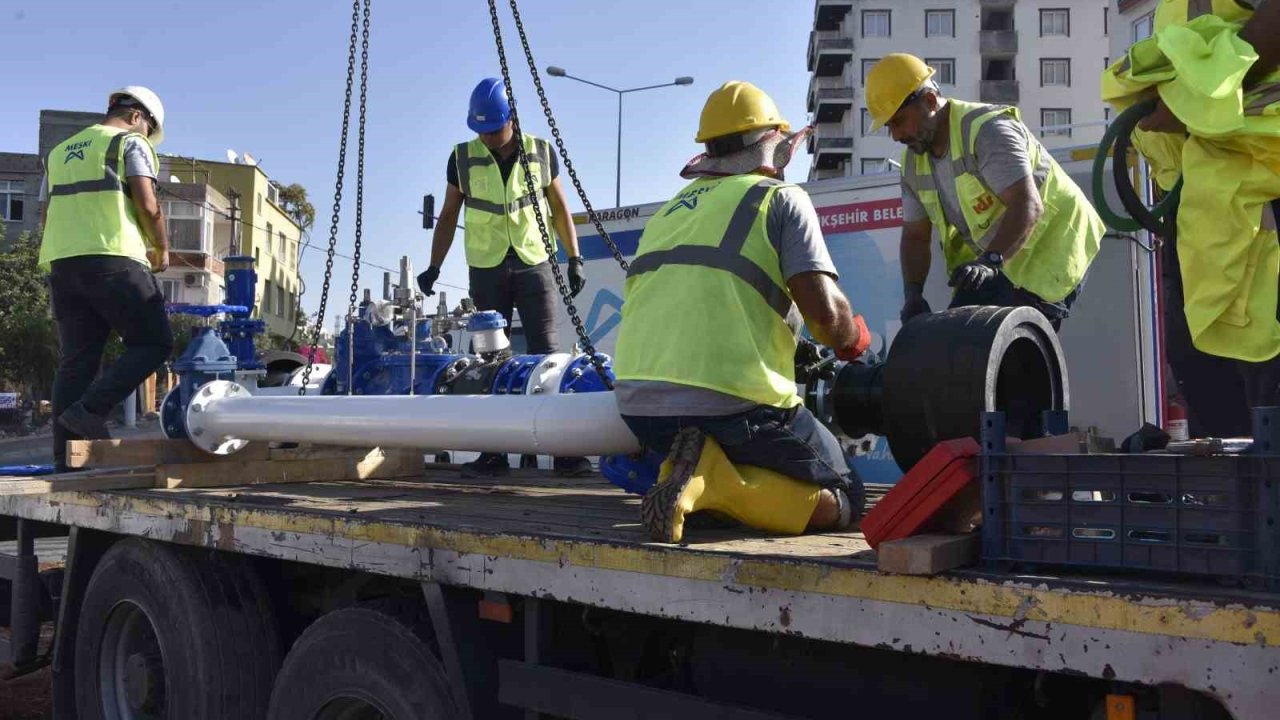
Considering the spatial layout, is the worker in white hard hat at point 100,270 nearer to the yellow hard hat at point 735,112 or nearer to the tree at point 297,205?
the yellow hard hat at point 735,112

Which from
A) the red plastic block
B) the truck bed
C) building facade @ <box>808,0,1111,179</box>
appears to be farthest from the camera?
building facade @ <box>808,0,1111,179</box>

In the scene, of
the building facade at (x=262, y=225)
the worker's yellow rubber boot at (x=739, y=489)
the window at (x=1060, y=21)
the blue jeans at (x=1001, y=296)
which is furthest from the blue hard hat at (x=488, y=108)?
the window at (x=1060, y=21)

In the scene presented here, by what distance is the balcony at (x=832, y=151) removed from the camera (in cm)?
6153

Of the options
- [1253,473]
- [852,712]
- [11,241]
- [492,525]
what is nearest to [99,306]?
[492,525]

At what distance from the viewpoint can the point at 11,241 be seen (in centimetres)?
4303

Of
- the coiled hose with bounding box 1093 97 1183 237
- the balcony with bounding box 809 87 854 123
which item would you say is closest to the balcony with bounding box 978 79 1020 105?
the balcony with bounding box 809 87 854 123

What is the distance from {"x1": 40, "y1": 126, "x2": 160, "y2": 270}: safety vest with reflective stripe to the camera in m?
5.39

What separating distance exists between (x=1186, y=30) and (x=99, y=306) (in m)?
4.80

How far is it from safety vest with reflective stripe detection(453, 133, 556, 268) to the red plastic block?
3.98 metres

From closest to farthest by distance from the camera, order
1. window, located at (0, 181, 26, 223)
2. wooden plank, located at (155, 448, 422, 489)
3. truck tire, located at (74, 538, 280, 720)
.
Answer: truck tire, located at (74, 538, 280, 720) < wooden plank, located at (155, 448, 422, 489) < window, located at (0, 181, 26, 223)

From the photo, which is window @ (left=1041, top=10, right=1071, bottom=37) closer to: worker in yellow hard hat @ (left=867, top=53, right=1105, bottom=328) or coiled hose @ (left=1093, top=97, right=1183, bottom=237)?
worker in yellow hard hat @ (left=867, top=53, right=1105, bottom=328)

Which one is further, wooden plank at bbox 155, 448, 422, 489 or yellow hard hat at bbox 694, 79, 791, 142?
wooden plank at bbox 155, 448, 422, 489

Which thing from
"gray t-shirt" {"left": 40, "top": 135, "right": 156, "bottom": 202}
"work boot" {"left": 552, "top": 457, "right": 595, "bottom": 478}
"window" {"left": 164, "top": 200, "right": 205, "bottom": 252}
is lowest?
"work boot" {"left": 552, "top": 457, "right": 595, "bottom": 478}

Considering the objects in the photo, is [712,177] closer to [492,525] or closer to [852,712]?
[492,525]
